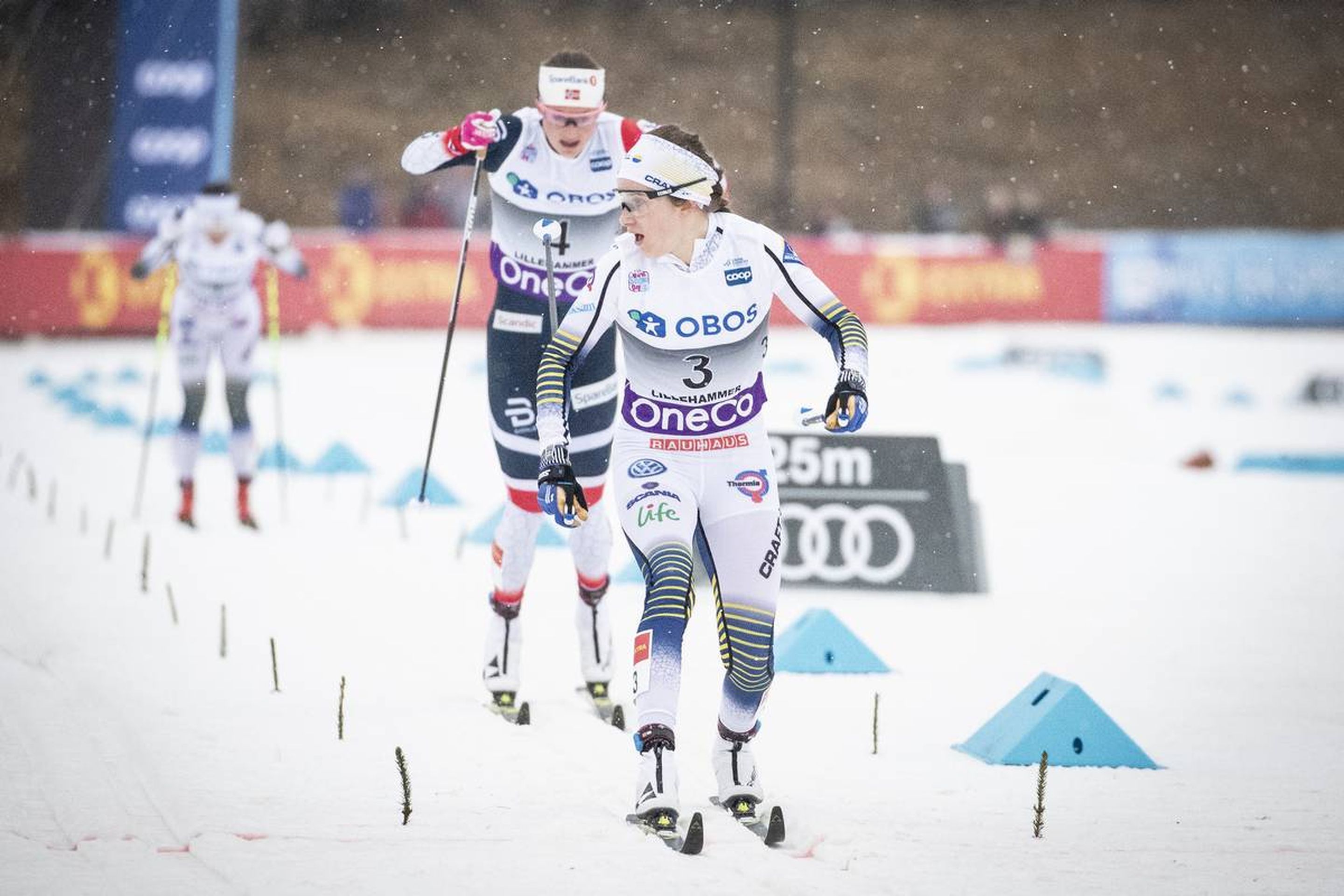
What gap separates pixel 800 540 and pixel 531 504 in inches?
112

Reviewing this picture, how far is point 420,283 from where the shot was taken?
27250mm

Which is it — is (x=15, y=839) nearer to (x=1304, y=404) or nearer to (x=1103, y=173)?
(x=1304, y=404)

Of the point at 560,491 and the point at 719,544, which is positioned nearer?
the point at 560,491

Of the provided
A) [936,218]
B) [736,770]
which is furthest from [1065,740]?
[936,218]

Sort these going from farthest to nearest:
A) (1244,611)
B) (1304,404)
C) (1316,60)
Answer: (1316,60)
(1304,404)
(1244,611)

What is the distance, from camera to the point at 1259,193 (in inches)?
1812

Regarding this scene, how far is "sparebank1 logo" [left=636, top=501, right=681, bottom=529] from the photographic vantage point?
227 inches

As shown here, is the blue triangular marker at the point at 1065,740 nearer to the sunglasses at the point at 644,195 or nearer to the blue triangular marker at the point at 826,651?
the blue triangular marker at the point at 826,651

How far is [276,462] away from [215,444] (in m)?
1.36

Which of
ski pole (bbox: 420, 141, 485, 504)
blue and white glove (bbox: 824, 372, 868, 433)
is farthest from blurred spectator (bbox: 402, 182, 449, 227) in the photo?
blue and white glove (bbox: 824, 372, 868, 433)

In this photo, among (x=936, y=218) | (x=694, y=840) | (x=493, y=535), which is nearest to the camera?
(x=694, y=840)

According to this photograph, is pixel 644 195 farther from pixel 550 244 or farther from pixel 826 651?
pixel 826 651

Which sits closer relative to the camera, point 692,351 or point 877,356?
point 692,351

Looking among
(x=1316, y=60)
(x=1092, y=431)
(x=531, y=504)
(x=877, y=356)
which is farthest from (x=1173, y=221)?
(x=531, y=504)
